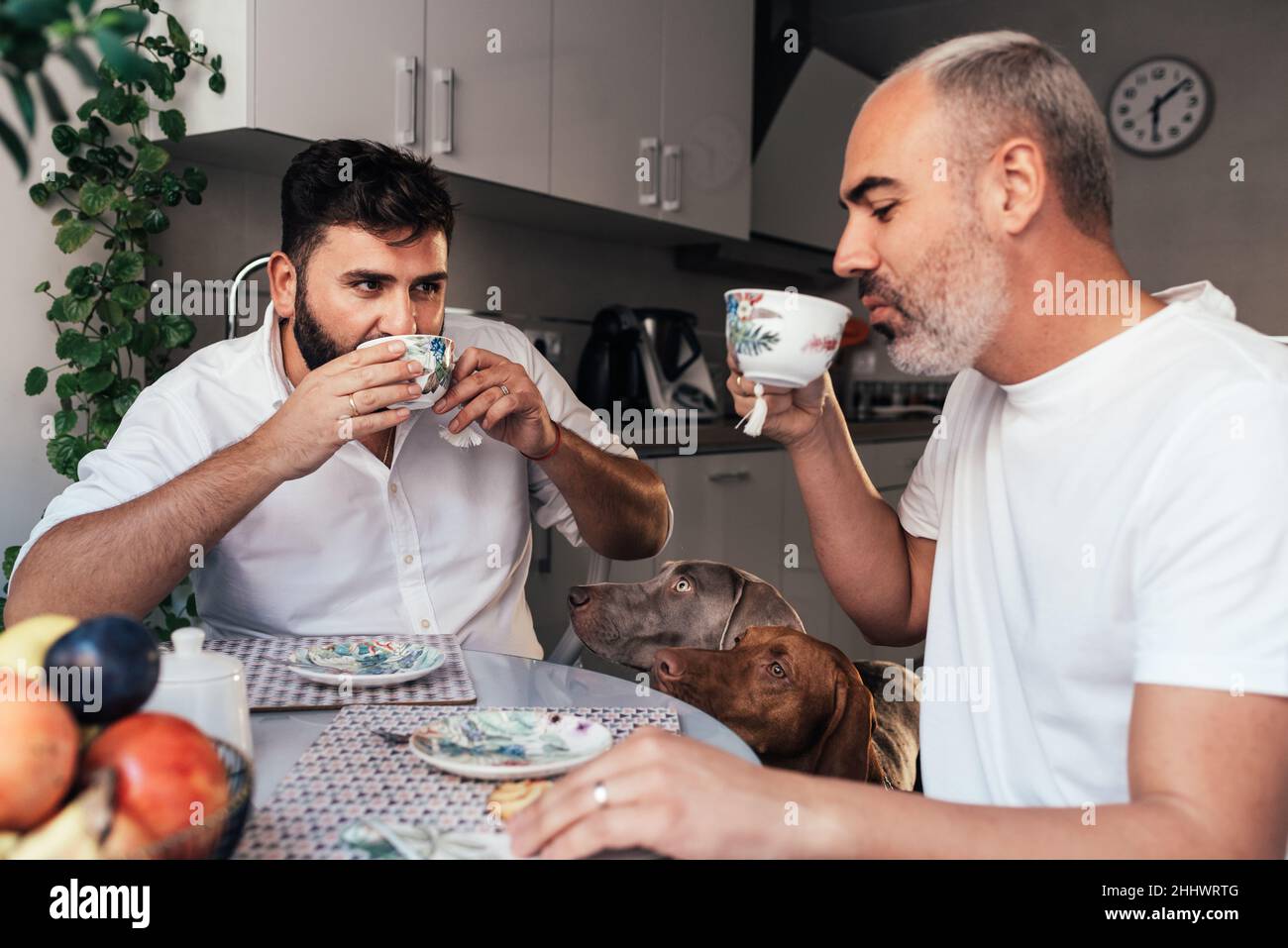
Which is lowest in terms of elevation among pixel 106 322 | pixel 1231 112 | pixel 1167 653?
pixel 1167 653

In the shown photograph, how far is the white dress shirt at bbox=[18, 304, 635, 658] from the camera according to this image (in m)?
1.59

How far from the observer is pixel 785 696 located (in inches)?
59.1

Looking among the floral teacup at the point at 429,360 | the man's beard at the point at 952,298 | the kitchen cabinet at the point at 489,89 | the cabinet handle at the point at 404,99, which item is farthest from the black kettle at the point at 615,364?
the man's beard at the point at 952,298

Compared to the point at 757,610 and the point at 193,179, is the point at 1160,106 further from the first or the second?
the point at 193,179

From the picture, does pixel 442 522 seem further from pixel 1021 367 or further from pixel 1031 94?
pixel 1031 94

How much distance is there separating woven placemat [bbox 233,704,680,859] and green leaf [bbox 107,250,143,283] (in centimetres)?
150

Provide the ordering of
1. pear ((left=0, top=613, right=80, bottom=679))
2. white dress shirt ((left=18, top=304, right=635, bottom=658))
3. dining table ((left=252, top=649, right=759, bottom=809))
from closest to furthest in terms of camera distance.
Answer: pear ((left=0, top=613, right=80, bottom=679)) → dining table ((left=252, top=649, right=759, bottom=809)) → white dress shirt ((left=18, top=304, right=635, bottom=658))

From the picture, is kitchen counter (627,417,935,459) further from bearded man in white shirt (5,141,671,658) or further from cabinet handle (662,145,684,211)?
bearded man in white shirt (5,141,671,658)

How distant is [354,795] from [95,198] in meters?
1.73

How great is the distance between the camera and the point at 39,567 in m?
1.32

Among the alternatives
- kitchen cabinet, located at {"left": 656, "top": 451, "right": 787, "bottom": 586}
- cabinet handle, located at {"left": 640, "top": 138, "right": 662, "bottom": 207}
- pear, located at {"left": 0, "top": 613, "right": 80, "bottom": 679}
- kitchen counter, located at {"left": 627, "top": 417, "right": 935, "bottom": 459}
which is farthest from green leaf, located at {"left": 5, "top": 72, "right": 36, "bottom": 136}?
cabinet handle, located at {"left": 640, "top": 138, "right": 662, "bottom": 207}

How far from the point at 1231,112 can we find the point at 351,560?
15.2 feet
